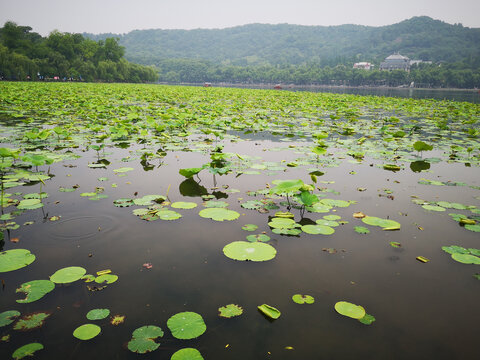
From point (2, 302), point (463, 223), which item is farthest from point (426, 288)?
point (2, 302)

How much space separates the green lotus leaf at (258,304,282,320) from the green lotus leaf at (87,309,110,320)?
0.85 metres

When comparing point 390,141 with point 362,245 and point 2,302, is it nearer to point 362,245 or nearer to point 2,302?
point 362,245

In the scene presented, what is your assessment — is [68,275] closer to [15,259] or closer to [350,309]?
[15,259]

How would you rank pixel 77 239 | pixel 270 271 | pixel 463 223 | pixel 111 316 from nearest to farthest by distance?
1. pixel 111 316
2. pixel 270 271
3. pixel 77 239
4. pixel 463 223

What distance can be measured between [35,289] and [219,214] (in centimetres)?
150

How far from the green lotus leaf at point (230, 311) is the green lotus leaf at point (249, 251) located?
415mm

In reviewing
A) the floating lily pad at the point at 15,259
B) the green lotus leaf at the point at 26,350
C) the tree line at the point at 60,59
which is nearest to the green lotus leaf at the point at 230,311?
the green lotus leaf at the point at 26,350

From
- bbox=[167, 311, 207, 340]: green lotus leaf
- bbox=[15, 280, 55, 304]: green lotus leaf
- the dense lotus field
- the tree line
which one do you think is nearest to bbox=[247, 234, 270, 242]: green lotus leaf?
the dense lotus field

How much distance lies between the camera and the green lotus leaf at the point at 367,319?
1589mm

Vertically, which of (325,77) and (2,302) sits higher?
(325,77)

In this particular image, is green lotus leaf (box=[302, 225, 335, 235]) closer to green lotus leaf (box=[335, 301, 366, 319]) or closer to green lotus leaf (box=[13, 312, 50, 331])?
green lotus leaf (box=[335, 301, 366, 319])

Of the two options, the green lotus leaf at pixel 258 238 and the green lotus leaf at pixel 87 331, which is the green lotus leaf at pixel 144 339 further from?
the green lotus leaf at pixel 258 238

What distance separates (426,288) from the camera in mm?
1877

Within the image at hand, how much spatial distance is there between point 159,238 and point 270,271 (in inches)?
38.0
